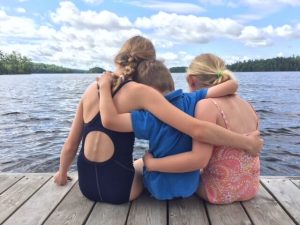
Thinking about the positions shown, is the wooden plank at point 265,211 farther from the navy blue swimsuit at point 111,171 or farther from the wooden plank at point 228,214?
the navy blue swimsuit at point 111,171

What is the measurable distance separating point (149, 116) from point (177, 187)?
0.62 m

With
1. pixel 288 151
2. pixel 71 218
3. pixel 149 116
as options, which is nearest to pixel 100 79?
pixel 149 116

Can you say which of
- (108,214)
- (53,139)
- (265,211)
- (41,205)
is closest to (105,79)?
(108,214)

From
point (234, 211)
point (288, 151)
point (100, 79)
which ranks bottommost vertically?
point (288, 151)

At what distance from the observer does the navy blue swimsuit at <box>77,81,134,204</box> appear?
3.37 m

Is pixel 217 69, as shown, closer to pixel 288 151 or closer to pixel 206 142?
pixel 206 142

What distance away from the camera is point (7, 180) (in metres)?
4.22

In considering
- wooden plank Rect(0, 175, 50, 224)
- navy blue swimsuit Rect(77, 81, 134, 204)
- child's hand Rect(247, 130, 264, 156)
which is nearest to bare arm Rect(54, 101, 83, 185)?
navy blue swimsuit Rect(77, 81, 134, 204)

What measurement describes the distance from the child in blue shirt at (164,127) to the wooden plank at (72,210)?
20.5 inches

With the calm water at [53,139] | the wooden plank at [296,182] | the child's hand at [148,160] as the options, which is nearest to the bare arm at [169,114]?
the child's hand at [148,160]

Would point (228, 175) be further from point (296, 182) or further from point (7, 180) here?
point (7, 180)

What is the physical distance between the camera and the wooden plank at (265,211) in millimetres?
3203

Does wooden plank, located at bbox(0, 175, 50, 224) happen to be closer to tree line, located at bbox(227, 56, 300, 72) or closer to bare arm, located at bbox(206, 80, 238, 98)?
bare arm, located at bbox(206, 80, 238, 98)

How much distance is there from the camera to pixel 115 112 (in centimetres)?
323
